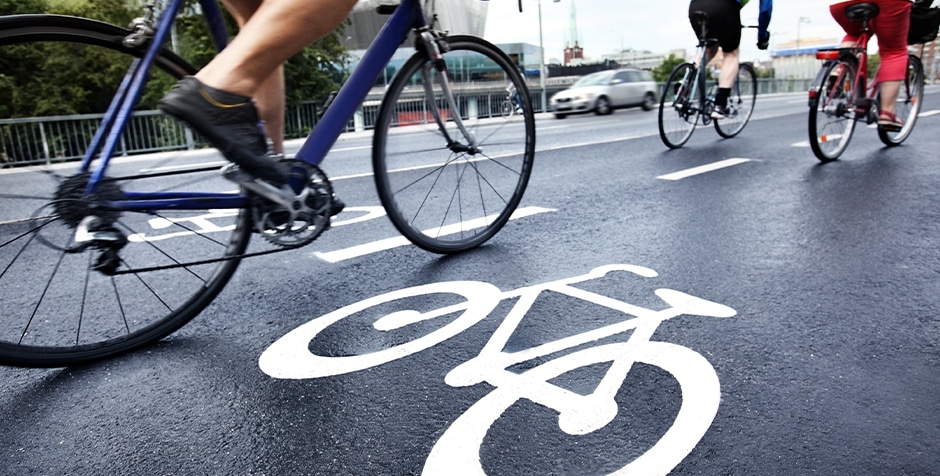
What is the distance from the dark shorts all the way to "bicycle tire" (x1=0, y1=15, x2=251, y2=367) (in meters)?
5.79

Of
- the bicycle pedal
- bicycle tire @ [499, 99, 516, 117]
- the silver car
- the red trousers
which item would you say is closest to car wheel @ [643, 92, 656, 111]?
the silver car

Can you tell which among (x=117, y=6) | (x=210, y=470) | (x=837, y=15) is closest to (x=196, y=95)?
→ (x=210, y=470)

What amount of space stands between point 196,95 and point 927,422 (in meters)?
2.10

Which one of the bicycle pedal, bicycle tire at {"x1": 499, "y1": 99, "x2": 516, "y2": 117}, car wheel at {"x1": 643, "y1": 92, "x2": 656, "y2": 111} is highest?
bicycle tire at {"x1": 499, "y1": 99, "x2": 516, "y2": 117}

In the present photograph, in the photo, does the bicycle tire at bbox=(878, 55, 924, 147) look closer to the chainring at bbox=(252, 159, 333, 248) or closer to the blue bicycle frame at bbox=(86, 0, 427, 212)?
the blue bicycle frame at bbox=(86, 0, 427, 212)

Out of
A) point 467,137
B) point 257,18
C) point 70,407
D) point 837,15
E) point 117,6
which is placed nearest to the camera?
point 70,407

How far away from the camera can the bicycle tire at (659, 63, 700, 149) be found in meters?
7.10

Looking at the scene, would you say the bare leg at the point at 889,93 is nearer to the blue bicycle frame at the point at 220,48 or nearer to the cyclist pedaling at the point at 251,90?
the blue bicycle frame at the point at 220,48

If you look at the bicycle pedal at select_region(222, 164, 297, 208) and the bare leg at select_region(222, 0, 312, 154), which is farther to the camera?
the bare leg at select_region(222, 0, 312, 154)

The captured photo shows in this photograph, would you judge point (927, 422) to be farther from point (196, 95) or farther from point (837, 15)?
point (837, 15)

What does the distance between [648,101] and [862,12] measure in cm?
1980

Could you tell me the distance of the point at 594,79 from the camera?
23.0m

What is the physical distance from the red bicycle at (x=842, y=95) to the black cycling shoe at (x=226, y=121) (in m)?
4.67

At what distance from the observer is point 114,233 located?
192 cm
